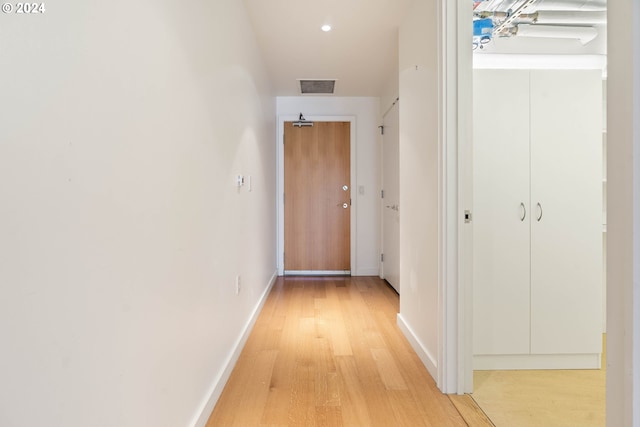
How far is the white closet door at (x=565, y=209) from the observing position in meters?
1.99

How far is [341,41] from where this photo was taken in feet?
9.93

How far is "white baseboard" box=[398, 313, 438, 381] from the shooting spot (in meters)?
1.89

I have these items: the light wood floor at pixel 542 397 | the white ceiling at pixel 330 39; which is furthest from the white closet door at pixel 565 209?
the white ceiling at pixel 330 39

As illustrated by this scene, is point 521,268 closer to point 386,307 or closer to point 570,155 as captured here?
point 570,155

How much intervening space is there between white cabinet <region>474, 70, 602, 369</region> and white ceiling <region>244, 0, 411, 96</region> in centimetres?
107

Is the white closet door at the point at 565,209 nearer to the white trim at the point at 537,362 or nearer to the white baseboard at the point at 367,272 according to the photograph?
the white trim at the point at 537,362

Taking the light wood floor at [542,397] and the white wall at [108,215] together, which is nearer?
the white wall at [108,215]

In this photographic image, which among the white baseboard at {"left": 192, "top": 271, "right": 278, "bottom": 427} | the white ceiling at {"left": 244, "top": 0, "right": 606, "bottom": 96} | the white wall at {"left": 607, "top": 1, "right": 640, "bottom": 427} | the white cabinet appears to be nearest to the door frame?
the white ceiling at {"left": 244, "top": 0, "right": 606, "bottom": 96}

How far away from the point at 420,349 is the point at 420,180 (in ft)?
3.35

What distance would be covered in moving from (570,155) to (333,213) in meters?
2.95

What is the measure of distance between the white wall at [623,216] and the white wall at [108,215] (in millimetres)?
1176

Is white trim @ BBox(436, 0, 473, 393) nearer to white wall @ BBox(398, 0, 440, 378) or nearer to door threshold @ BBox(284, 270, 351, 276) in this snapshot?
white wall @ BBox(398, 0, 440, 378)

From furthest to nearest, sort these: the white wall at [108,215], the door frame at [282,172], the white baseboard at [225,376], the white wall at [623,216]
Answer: the door frame at [282,172] < the white baseboard at [225,376] < the white wall at [623,216] < the white wall at [108,215]

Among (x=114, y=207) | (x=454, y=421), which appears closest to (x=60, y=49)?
(x=114, y=207)
